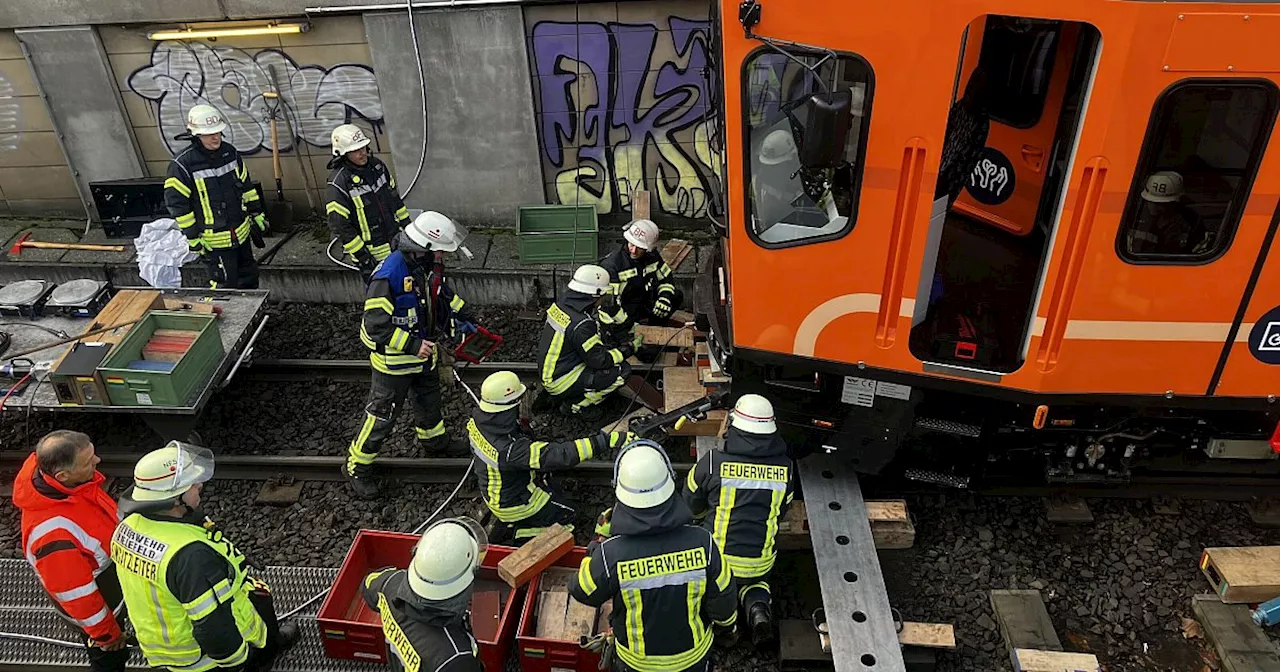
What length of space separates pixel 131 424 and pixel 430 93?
14.5 feet

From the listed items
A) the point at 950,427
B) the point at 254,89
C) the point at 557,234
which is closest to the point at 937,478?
the point at 950,427

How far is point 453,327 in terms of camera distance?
23.2ft

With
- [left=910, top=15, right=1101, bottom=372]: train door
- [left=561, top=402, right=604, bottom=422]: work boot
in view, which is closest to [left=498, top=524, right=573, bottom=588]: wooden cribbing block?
[left=561, top=402, right=604, bottom=422]: work boot

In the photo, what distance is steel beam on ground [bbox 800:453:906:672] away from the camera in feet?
16.1

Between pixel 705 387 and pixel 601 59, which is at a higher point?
pixel 601 59

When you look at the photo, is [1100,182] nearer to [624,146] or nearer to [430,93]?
[624,146]

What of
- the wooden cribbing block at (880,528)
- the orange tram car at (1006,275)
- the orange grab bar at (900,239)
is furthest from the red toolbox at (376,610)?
the orange grab bar at (900,239)

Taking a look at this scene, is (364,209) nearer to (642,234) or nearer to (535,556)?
(642,234)

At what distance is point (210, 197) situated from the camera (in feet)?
26.0

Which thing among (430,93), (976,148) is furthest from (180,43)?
(976,148)

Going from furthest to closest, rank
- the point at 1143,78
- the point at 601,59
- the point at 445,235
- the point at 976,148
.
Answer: the point at 601,59, the point at 445,235, the point at 976,148, the point at 1143,78

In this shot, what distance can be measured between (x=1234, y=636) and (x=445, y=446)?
18.2 feet

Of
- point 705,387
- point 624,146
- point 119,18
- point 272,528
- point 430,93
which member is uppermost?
point 119,18

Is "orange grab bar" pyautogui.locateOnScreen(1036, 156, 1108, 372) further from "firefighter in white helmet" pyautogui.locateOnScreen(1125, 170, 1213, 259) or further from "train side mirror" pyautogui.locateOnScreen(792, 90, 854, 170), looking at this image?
"train side mirror" pyautogui.locateOnScreen(792, 90, 854, 170)
